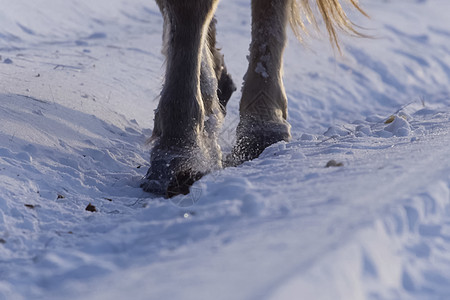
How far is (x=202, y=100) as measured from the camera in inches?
120

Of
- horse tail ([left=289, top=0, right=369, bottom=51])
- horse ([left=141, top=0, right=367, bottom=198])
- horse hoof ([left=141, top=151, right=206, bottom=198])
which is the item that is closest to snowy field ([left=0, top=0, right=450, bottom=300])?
horse hoof ([left=141, top=151, right=206, bottom=198])

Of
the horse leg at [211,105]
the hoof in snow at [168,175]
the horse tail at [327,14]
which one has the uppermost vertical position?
the horse tail at [327,14]

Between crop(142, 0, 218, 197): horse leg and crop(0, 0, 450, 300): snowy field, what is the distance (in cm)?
14

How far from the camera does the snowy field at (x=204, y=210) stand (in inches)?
52.5

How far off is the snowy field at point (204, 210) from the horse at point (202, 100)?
0.57ft

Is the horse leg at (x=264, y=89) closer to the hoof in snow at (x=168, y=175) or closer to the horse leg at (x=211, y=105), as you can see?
the horse leg at (x=211, y=105)

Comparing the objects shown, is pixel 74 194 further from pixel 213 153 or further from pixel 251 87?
pixel 251 87

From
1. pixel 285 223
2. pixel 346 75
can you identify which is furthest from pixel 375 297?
pixel 346 75

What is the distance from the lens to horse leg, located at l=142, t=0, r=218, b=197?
262 centimetres

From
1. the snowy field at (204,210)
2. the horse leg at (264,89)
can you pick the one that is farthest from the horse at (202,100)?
the snowy field at (204,210)

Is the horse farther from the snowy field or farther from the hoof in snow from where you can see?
the snowy field

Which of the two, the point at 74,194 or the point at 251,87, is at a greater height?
the point at 251,87

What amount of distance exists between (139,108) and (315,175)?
2.38 m

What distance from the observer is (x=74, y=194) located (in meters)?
2.41
